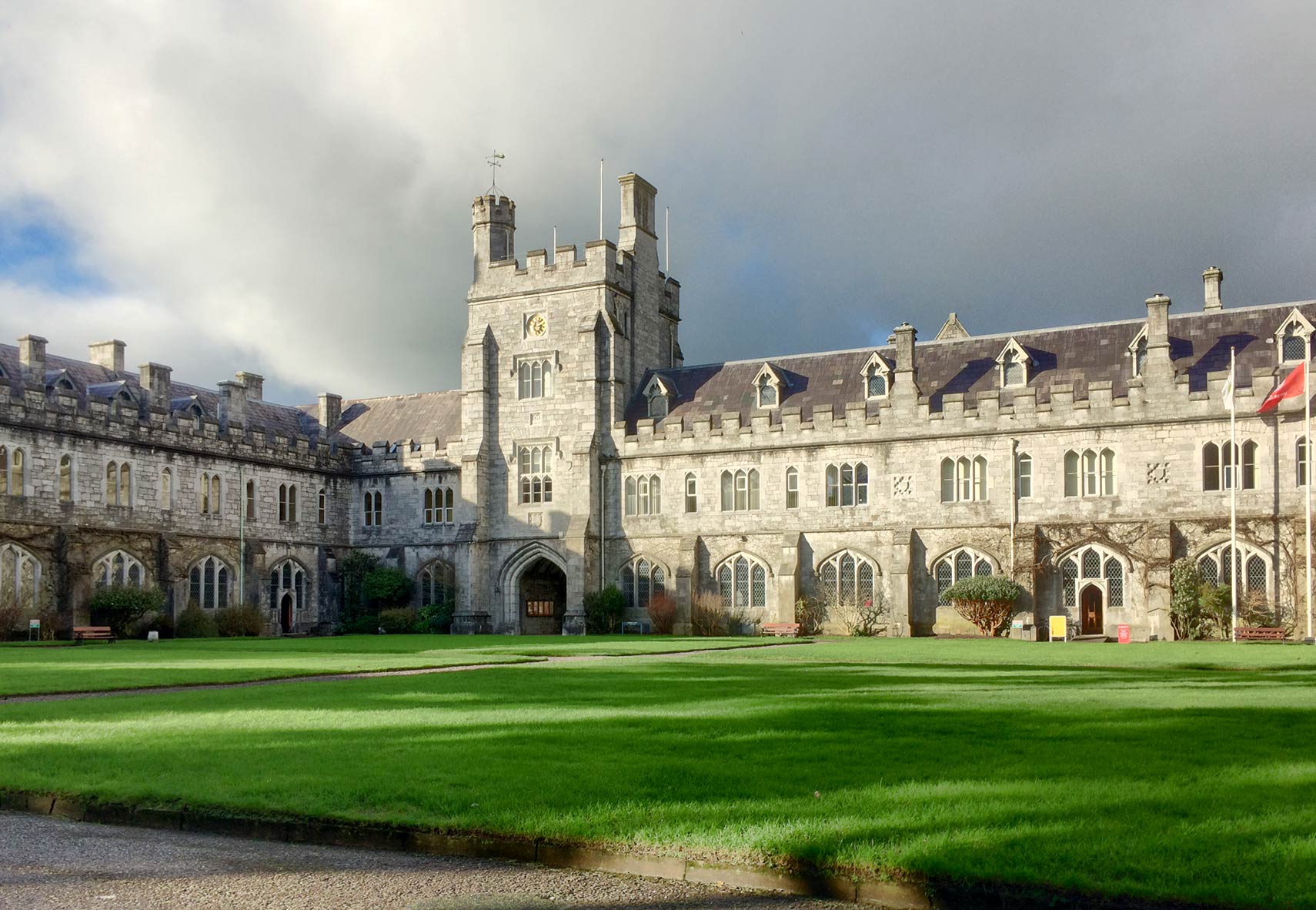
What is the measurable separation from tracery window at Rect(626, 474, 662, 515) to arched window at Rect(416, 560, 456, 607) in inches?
307

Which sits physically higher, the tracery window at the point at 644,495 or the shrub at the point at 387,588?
the tracery window at the point at 644,495

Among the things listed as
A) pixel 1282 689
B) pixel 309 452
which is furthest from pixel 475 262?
pixel 1282 689

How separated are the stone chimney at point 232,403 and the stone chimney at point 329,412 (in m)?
5.92


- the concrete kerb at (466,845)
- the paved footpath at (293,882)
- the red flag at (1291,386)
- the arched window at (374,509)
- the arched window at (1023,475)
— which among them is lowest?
the paved footpath at (293,882)

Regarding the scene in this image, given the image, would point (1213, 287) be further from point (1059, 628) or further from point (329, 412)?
point (329, 412)

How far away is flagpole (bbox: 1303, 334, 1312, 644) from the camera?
1305 inches

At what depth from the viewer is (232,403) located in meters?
47.0

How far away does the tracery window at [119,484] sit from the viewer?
40312mm

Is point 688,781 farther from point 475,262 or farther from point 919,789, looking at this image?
point 475,262

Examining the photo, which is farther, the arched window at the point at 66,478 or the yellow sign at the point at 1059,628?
the arched window at the point at 66,478

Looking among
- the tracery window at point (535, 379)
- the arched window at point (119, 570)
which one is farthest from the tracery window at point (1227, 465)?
the arched window at point (119, 570)

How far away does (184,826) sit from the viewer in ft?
27.7

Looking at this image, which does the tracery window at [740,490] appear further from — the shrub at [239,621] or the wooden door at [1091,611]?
the shrub at [239,621]

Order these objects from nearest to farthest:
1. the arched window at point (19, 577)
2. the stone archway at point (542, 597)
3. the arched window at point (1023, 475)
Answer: the arched window at point (19, 577) < the arched window at point (1023, 475) < the stone archway at point (542, 597)
